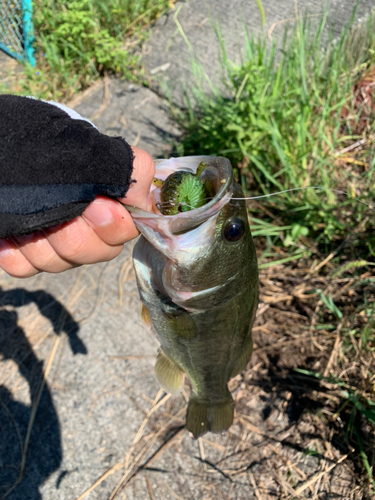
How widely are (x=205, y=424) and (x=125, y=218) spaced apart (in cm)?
117

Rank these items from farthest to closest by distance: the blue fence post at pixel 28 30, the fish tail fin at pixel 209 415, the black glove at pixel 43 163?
the blue fence post at pixel 28 30
the fish tail fin at pixel 209 415
the black glove at pixel 43 163

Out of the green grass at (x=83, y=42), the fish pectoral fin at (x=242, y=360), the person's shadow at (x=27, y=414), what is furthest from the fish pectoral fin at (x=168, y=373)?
the green grass at (x=83, y=42)

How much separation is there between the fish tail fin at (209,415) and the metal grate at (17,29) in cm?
429

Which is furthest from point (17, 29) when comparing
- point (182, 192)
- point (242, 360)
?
point (242, 360)

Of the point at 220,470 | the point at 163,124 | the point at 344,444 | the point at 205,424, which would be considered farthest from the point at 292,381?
the point at 163,124

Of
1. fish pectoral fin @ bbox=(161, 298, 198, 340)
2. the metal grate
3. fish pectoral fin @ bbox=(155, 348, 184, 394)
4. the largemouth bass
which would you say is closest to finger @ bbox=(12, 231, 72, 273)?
the largemouth bass

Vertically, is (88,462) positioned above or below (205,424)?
below

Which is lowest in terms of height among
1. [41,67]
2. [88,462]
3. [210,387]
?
[88,462]

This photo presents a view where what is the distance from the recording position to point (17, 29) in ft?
14.4

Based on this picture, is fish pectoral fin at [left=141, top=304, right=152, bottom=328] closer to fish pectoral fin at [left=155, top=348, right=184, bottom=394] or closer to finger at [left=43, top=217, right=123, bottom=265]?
fish pectoral fin at [left=155, top=348, right=184, bottom=394]

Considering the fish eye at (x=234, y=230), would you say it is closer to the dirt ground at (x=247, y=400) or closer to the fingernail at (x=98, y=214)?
the fingernail at (x=98, y=214)

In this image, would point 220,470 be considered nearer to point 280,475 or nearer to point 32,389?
point 280,475

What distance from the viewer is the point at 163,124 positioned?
3.88m

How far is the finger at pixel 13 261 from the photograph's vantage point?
1396mm
